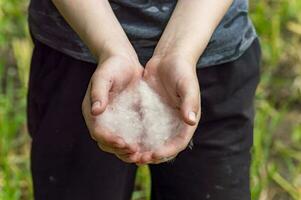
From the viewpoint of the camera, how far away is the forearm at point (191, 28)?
96 centimetres

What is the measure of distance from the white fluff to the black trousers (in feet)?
0.56

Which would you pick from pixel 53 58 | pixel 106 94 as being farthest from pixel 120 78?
pixel 53 58

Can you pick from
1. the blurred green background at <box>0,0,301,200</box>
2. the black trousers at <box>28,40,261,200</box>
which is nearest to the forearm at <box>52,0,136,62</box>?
the black trousers at <box>28,40,261,200</box>

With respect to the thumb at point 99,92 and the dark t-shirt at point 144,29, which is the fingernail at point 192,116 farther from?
the dark t-shirt at point 144,29

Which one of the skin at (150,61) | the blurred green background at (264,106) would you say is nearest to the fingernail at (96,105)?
the skin at (150,61)

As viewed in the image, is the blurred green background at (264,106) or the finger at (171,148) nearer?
the finger at (171,148)

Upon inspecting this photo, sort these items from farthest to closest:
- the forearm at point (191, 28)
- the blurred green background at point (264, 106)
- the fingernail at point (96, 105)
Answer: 1. the blurred green background at point (264, 106)
2. the forearm at point (191, 28)
3. the fingernail at point (96, 105)

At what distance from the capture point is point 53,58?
1.13 meters

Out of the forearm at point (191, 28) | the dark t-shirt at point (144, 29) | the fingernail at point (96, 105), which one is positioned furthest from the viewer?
the dark t-shirt at point (144, 29)

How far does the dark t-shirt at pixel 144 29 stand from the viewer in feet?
3.50

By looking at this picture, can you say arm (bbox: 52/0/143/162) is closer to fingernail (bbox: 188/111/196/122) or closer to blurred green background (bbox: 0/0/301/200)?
fingernail (bbox: 188/111/196/122)

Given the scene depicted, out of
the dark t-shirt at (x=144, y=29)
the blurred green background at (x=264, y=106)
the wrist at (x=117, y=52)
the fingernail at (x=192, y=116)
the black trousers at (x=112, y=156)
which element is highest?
the wrist at (x=117, y=52)

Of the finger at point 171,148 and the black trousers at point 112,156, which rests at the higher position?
the finger at point 171,148

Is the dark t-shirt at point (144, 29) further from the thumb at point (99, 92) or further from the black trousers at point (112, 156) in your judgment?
the thumb at point (99, 92)
